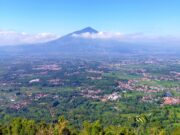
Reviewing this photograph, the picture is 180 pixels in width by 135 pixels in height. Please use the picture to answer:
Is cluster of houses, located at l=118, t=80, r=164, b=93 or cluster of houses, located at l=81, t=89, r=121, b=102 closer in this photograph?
cluster of houses, located at l=81, t=89, r=121, b=102

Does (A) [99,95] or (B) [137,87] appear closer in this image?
(A) [99,95]

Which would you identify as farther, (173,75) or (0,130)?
(173,75)

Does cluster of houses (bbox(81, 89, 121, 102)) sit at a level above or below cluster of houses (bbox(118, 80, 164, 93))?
above

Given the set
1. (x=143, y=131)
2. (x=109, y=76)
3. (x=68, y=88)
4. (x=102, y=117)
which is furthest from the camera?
(x=109, y=76)

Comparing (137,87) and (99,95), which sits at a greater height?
(99,95)

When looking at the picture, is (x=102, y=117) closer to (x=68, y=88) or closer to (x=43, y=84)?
(x=68, y=88)

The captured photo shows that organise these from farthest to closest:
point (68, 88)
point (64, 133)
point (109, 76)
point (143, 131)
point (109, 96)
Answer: point (109, 76)
point (68, 88)
point (109, 96)
point (143, 131)
point (64, 133)

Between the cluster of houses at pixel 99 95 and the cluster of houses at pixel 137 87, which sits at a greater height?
the cluster of houses at pixel 99 95

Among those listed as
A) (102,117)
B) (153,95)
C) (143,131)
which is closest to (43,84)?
(153,95)

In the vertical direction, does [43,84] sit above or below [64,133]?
below

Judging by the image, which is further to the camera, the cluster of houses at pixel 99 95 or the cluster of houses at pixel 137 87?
the cluster of houses at pixel 137 87
